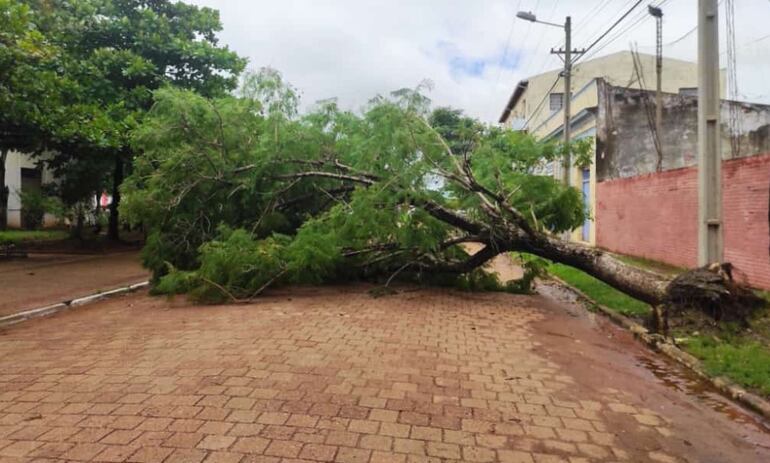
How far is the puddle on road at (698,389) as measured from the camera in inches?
170

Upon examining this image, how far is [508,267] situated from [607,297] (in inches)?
218

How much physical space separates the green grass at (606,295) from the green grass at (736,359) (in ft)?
6.14

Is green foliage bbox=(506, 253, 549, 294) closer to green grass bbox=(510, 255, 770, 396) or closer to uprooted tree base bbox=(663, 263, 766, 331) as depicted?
green grass bbox=(510, 255, 770, 396)

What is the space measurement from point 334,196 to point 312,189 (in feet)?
1.61

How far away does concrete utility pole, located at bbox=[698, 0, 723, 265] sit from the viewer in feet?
25.6

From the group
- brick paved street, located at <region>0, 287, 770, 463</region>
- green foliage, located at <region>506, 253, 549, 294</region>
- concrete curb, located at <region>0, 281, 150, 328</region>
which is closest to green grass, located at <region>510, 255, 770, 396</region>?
brick paved street, located at <region>0, 287, 770, 463</region>

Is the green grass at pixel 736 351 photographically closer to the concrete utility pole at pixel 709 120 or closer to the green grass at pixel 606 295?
the green grass at pixel 606 295

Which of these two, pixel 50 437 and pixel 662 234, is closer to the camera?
pixel 50 437

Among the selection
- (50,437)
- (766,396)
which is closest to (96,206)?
(50,437)

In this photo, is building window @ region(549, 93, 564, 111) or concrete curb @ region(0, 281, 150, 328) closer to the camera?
concrete curb @ region(0, 281, 150, 328)

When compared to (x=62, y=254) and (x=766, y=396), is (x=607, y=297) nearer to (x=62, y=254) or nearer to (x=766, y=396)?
(x=766, y=396)

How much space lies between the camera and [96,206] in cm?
2416

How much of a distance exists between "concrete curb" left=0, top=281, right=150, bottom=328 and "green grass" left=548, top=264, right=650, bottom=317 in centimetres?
857

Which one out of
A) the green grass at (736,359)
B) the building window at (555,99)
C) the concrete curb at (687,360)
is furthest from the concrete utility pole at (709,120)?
the building window at (555,99)
